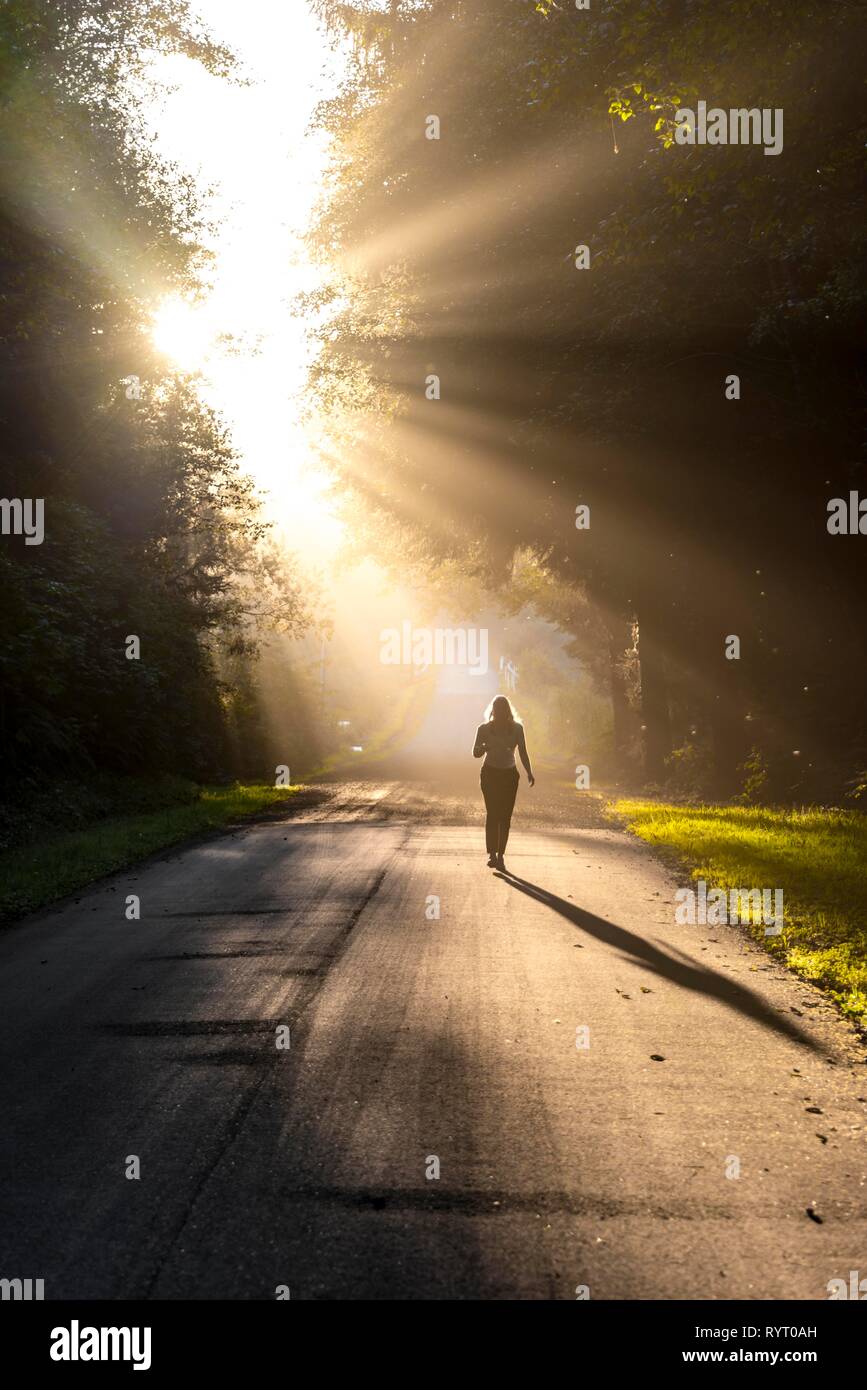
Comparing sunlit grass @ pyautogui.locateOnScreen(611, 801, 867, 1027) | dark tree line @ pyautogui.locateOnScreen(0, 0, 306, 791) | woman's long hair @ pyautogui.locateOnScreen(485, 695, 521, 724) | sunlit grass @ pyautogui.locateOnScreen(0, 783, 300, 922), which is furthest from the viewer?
dark tree line @ pyautogui.locateOnScreen(0, 0, 306, 791)

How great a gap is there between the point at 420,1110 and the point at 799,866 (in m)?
8.28

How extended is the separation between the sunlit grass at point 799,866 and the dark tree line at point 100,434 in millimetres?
10365

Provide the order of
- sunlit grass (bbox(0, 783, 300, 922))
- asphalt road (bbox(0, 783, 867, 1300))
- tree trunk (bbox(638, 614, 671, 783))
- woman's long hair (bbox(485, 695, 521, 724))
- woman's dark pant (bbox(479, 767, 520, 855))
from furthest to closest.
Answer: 1. tree trunk (bbox(638, 614, 671, 783))
2. woman's long hair (bbox(485, 695, 521, 724))
3. woman's dark pant (bbox(479, 767, 520, 855))
4. sunlit grass (bbox(0, 783, 300, 922))
5. asphalt road (bbox(0, 783, 867, 1300))

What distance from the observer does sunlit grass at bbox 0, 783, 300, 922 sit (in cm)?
1185

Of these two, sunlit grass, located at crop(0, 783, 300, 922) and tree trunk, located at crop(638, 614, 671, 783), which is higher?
tree trunk, located at crop(638, 614, 671, 783)

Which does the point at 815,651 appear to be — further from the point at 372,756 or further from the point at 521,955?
the point at 372,756

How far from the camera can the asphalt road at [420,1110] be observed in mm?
3912

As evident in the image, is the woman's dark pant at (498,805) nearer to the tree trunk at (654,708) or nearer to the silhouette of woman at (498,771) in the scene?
the silhouette of woman at (498,771)

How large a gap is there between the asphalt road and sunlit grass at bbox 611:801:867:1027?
386mm

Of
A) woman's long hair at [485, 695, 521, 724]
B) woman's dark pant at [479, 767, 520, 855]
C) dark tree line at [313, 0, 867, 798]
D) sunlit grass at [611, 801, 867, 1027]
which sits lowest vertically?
sunlit grass at [611, 801, 867, 1027]

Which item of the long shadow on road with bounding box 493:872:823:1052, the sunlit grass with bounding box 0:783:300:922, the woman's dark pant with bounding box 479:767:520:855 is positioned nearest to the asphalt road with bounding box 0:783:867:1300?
the long shadow on road with bounding box 493:872:823:1052

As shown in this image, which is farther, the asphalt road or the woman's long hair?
the woman's long hair

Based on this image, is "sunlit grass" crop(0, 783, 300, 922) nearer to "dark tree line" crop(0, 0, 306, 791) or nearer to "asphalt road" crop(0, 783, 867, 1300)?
"asphalt road" crop(0, 783, 867, 1300)
